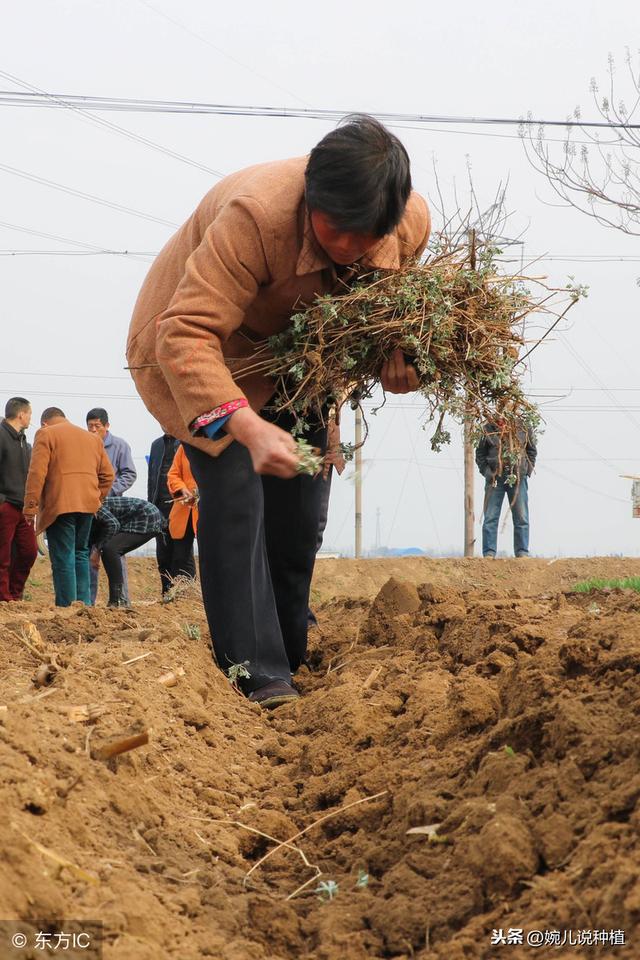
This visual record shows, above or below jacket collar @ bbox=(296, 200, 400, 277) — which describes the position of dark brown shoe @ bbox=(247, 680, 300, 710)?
below

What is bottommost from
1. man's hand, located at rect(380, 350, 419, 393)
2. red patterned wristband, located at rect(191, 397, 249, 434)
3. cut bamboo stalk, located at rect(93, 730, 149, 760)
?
cut bamboo stalk, located at rect(93, 730, 149, 760)

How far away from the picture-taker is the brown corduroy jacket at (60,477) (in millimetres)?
8203

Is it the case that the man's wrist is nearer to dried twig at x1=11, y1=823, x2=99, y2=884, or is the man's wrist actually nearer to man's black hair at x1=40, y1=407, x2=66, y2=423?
dried twig at x1=11, y1=823, x2=99, y2=884

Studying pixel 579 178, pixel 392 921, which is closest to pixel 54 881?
pixel 392 921

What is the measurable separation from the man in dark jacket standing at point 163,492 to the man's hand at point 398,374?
5488mm

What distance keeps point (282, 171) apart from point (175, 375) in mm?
775

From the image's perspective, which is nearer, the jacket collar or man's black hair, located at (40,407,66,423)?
the jacket collar

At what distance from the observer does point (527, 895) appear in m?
1.83

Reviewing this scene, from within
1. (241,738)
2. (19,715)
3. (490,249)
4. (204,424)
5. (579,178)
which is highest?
(579,178)

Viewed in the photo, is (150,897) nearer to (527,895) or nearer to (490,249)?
(527,895)

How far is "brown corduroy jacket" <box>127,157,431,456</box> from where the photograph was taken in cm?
339

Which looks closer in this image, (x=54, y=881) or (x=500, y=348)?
(x=54, y=881)

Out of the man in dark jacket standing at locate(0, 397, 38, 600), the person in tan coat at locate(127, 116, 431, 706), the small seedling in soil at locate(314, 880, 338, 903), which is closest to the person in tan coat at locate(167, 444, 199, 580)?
the man in dark jacket standing at locate(0, 397, 38, 600)

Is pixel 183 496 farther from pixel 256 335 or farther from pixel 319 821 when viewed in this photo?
pixel 319 821
